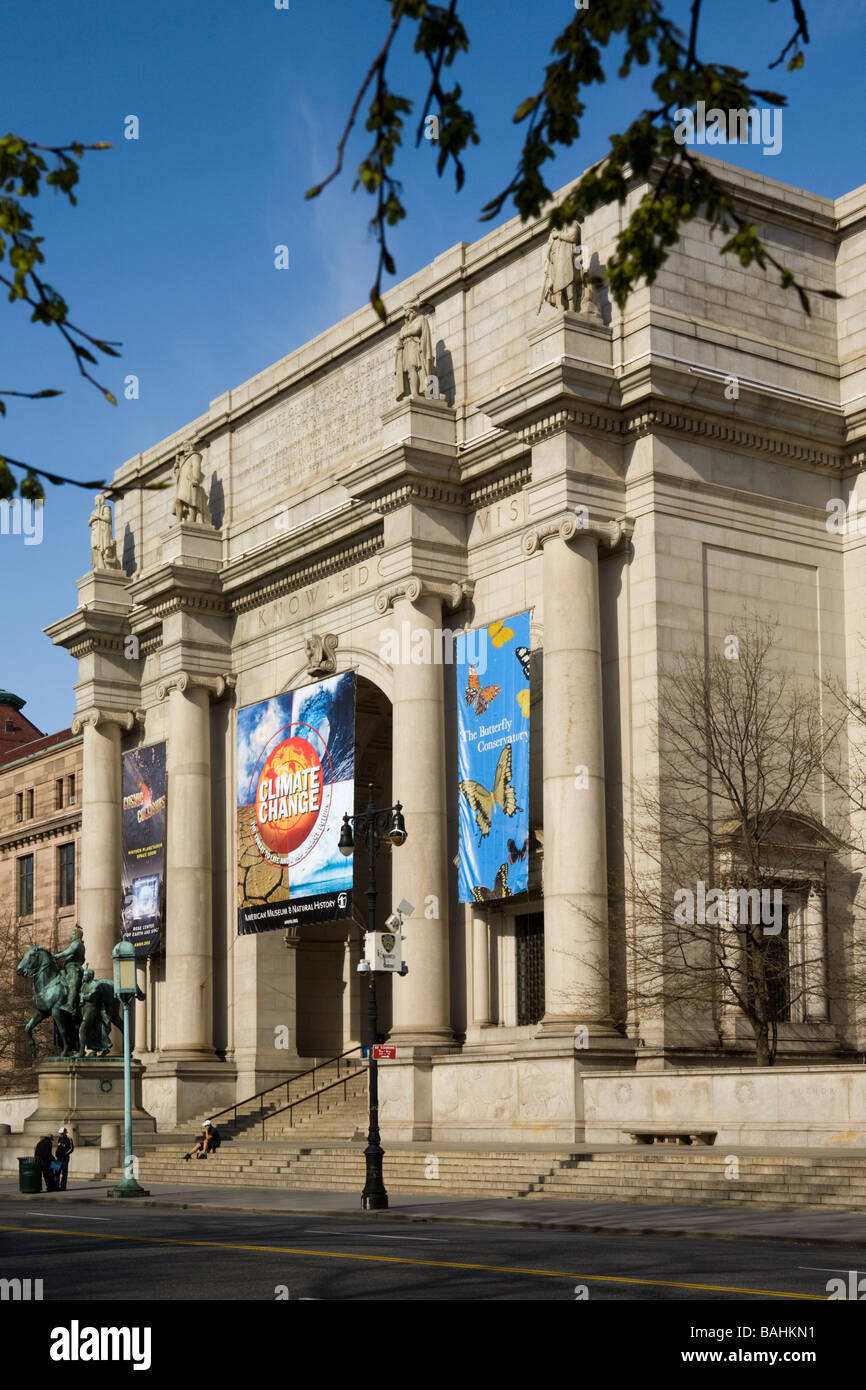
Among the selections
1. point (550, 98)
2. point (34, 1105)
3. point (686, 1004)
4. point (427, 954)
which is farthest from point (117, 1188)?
point (550, 98)

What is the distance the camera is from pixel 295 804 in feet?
163

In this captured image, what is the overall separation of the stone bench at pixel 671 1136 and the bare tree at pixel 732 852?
2812 mm

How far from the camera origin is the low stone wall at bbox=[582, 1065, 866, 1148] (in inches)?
1184

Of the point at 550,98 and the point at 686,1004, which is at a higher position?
the point at 550,98

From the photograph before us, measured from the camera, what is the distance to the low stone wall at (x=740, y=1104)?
30.1 metres

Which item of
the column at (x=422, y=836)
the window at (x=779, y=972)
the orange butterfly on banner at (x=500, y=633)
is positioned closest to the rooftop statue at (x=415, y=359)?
the column at (x=422, y=836)

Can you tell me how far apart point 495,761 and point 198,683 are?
617 inches

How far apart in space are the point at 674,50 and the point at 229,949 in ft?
155

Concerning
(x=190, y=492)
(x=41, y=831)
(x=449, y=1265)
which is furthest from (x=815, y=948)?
(x=41, y=831)

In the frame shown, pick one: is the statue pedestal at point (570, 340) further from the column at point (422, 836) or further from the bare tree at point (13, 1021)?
the bare tree at point (13, 1021)

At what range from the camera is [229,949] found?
181 feet

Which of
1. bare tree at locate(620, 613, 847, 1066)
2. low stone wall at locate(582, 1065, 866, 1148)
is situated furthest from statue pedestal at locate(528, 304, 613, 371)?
low stone wall at locate(582, 1065, 866, 1148)
